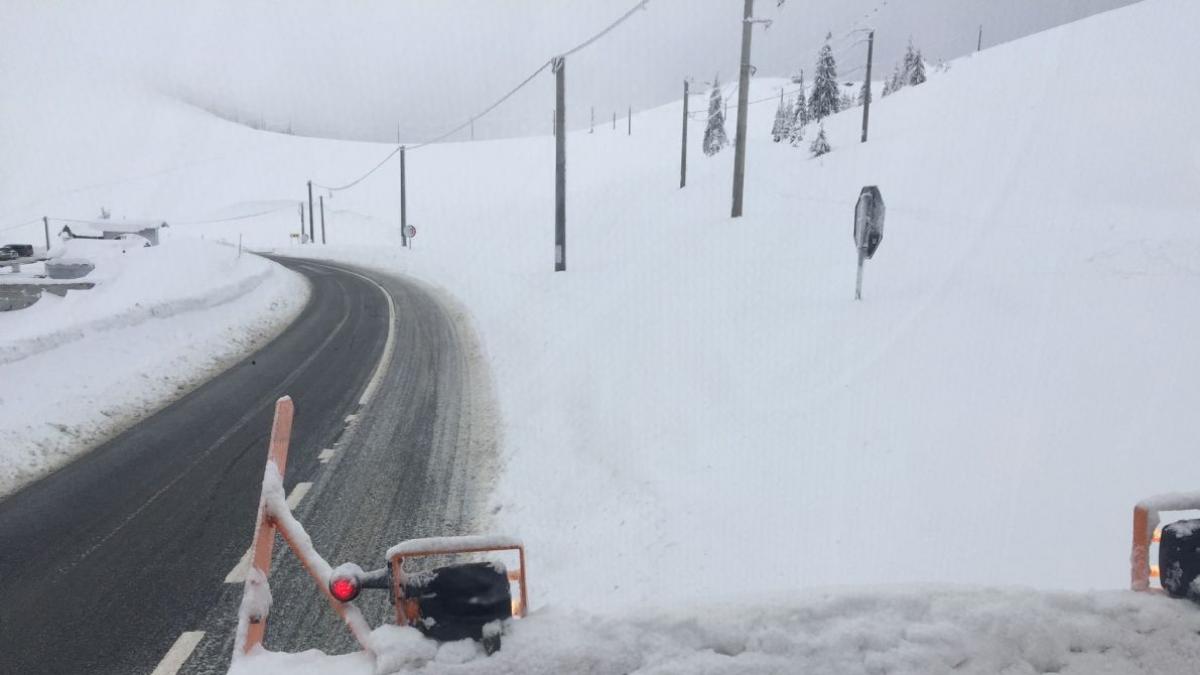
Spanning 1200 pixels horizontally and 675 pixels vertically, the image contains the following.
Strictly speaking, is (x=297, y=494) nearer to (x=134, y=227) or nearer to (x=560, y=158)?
(x=560, y=158)

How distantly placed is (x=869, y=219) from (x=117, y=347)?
11.2m

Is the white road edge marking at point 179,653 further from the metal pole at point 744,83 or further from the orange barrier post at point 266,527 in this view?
the metal pole at point 744,83

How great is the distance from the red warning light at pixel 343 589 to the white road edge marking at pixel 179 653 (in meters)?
2.21

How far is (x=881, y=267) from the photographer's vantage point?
1238cm

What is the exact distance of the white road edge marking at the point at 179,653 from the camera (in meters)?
3.87

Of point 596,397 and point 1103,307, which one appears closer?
point 1103,307

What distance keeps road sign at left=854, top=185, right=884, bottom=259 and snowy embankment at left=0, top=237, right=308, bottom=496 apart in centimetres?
943

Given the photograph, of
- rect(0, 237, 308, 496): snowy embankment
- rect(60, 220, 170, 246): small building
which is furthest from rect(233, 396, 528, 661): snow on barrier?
rect(60, 220, 170, 246): small building

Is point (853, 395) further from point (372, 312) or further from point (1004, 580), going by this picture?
point (372, 312)

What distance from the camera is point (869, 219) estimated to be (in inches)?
354

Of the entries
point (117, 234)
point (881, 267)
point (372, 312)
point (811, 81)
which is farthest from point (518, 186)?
point (881, 267)

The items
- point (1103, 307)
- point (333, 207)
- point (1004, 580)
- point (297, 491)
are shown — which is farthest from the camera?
point (333, 207)

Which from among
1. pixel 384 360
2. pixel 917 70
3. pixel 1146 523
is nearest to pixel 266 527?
pixel 1146 523

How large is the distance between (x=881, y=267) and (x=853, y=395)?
6.36 m
